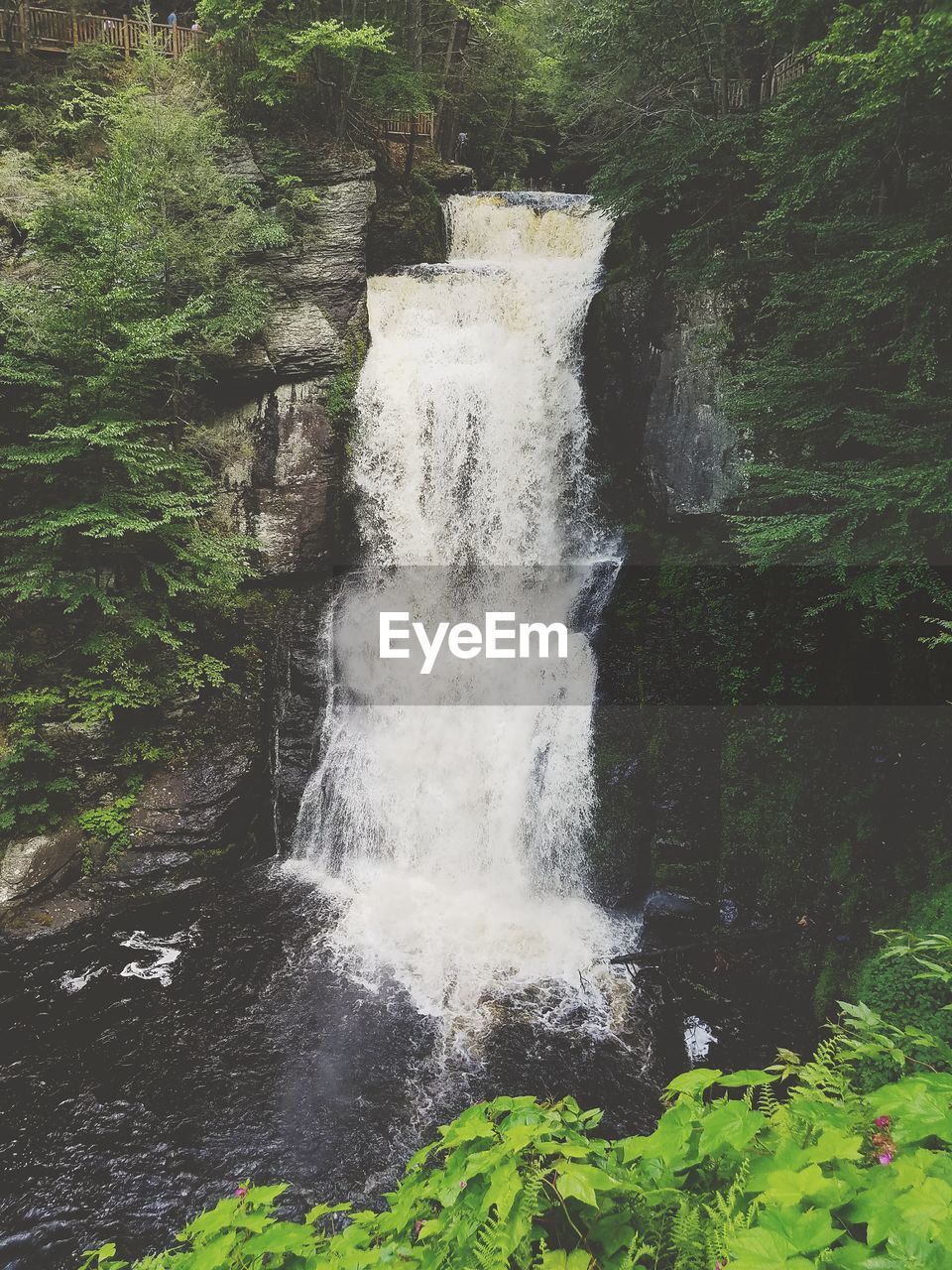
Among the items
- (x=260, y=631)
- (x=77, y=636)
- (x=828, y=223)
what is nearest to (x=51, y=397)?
(x=77, y=636)

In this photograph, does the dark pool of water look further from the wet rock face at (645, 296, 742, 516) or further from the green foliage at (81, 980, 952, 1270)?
the wet rock face at (645, 296, 742, 516)

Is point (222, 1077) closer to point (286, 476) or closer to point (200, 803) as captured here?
point (200, 803)

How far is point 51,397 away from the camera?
24.8 feet

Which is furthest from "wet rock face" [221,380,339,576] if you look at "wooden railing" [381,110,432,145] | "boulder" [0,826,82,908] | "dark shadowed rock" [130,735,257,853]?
"wooden railing" [381,110,432,145]

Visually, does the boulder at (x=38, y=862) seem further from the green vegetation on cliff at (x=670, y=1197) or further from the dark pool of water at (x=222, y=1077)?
the green vegetation on cliff at (x=670, y=1197)

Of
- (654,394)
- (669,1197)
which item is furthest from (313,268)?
(669,1197)

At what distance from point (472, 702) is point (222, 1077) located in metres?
4.81

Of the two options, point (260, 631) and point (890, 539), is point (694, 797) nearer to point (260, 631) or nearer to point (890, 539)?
point (890, 539)

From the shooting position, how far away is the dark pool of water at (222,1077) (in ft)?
16.4

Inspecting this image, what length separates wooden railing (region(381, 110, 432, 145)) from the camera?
A: 12664mm

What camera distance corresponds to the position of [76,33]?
1222 centimetres

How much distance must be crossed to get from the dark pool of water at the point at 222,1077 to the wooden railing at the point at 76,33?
14.8m

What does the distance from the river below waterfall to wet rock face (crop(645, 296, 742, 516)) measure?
115 centimetres

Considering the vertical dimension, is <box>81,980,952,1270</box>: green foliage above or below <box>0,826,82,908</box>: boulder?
above
